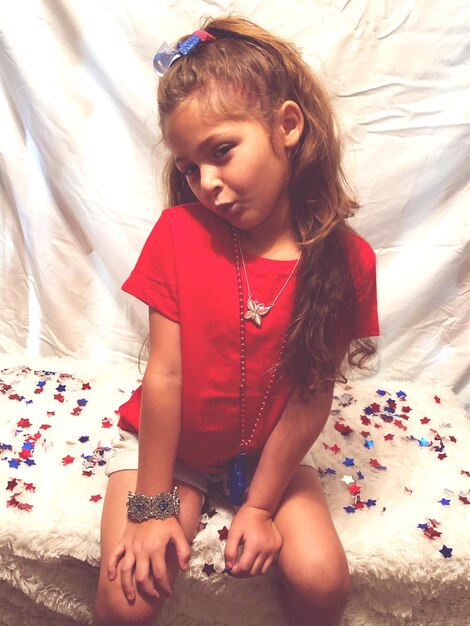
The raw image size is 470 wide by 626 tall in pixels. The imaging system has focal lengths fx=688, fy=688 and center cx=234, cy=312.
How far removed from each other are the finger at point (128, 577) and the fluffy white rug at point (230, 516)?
0.09 metres

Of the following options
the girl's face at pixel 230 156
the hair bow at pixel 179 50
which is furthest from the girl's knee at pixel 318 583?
the hair bow at pixel 179 50

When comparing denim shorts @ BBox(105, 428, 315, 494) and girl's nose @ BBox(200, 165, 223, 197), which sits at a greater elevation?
girl's nose @ BBox(200, 165, 223, 197)

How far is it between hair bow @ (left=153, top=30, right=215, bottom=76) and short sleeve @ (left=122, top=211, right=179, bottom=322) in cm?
23

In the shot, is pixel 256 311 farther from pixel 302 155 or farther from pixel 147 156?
pixel 147 156

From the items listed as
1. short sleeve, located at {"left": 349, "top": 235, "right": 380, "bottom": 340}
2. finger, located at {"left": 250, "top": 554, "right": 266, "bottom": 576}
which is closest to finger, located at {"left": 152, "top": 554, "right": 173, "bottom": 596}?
finger, located at {"left": 250, "top": 554, "right": 266, "bottom": 576}

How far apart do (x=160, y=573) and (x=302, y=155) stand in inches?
23.3

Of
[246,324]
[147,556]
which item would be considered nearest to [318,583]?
[147,556]

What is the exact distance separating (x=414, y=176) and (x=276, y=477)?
2.39 feet

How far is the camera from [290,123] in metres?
0.93

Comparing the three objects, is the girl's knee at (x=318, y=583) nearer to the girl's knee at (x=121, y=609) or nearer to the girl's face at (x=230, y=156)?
the girl's knee at (x=121, y=609)

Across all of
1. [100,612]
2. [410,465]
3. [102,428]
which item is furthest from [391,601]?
[102,428]

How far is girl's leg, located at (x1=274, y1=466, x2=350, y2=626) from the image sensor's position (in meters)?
0.93

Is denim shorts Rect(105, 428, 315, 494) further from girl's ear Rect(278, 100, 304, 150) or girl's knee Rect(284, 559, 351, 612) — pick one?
girl's ear Rect(278, 100, 304, 150)

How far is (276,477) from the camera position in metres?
0.99
